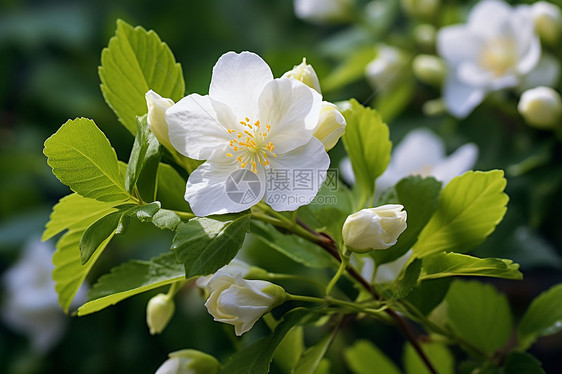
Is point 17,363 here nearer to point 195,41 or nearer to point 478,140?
point 195,41

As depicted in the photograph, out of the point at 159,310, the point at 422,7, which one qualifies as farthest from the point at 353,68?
the point at 159,310

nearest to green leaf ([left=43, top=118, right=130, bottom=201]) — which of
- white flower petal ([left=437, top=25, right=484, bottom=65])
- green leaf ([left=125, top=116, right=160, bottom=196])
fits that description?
green leaf ([left=125, top=116, right=160, bottom=196])

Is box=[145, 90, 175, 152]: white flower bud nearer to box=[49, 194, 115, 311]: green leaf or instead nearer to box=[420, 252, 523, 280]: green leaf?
box=[49, 194, 115, 311]: green leaf

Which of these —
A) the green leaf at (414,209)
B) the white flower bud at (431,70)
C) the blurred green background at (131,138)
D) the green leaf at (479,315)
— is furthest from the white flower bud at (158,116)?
the white flower bud at (431,70)

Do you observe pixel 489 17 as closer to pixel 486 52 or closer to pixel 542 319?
pixel 486 52

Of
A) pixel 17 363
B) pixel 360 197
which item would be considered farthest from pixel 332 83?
pixel 17 363

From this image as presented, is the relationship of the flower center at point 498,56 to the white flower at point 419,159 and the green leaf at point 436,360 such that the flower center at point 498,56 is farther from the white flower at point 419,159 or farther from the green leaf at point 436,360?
the green leaf at point 436,360
